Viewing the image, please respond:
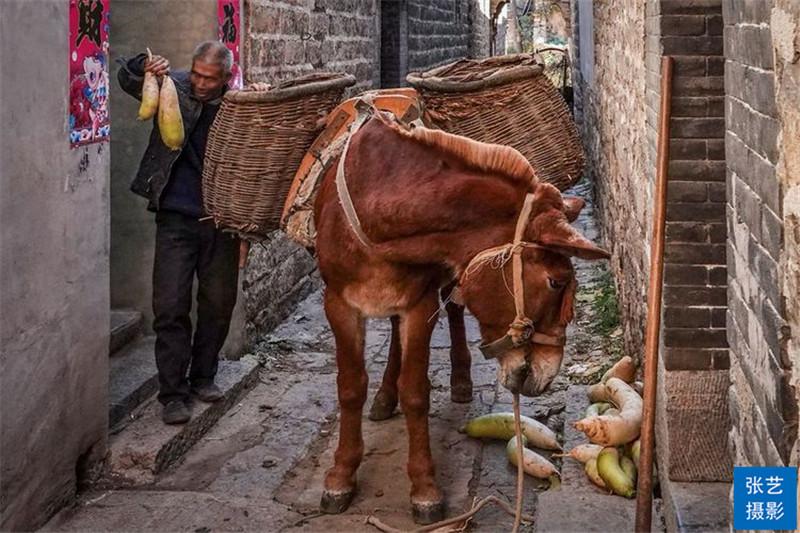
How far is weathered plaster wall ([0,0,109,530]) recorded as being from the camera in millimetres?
4031

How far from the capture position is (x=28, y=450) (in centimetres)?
427

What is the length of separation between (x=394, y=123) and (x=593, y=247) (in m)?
1.13

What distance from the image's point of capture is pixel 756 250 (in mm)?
2750

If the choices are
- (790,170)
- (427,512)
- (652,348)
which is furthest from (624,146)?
(790,170)

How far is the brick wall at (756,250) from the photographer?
243 centimetres

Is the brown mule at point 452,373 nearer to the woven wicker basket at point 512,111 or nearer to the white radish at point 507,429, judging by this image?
the white radish at point 507,429

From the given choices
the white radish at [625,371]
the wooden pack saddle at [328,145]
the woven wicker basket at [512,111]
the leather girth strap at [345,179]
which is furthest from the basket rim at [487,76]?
the white radish at [625,371]

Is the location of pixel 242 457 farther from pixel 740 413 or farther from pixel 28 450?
pixel 740 413

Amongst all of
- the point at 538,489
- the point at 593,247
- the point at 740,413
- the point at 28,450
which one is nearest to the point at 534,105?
the point at 593,247

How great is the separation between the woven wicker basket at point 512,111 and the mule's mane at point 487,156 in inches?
21.5

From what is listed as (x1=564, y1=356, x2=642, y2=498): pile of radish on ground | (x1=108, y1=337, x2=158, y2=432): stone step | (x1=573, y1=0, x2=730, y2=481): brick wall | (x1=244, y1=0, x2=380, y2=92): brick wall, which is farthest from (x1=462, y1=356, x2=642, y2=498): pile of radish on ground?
(x1=244, y1=0, x2=380, y2=92): brick wall

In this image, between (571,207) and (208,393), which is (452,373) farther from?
(571,207)

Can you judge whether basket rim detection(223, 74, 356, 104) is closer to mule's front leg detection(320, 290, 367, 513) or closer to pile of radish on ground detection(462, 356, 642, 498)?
mule's front leg detection(320, 290, 367, 513)

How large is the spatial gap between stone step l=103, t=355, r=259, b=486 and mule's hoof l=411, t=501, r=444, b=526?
1310 mm
